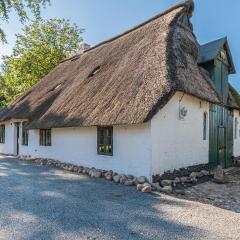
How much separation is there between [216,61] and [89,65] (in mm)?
6863

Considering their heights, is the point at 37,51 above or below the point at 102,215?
above

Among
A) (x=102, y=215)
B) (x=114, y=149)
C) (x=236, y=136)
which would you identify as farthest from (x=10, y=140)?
(x=236, y=136)

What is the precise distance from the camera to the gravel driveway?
4684 mm

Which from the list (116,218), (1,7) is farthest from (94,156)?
(1,7)

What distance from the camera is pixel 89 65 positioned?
51.0 feet

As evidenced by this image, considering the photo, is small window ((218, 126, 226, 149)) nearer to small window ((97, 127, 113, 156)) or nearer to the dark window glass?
the dark window glass

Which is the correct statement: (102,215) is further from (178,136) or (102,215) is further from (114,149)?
(178,136)

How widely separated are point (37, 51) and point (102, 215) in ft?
86.0

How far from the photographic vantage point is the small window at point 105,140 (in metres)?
10.2

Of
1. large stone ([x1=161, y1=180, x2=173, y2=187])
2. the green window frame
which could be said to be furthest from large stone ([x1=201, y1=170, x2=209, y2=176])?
large stone ([x1=161, y1=180, x2=173, y2=187])

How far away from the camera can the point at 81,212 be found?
577 centimetres

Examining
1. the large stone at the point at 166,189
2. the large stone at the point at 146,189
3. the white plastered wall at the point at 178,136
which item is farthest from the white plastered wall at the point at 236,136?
the large stone at the point at 146,189

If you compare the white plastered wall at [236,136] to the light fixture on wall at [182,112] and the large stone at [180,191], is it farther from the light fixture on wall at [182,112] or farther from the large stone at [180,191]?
the large stone at [180,191]

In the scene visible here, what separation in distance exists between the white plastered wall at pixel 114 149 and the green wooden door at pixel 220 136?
4656mm
